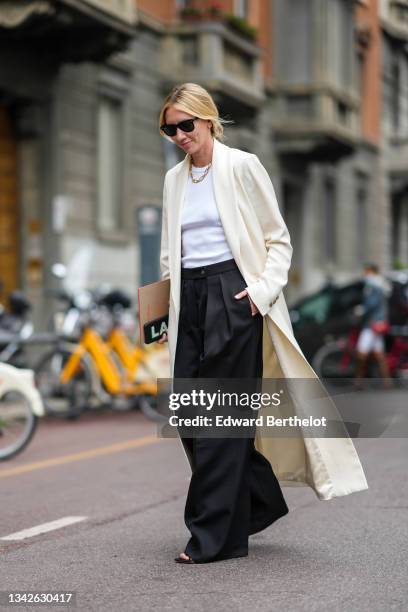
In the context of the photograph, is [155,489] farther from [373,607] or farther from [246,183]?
[373,607]

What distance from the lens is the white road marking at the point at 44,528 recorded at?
20.6ft

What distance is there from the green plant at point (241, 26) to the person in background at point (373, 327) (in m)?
6.02

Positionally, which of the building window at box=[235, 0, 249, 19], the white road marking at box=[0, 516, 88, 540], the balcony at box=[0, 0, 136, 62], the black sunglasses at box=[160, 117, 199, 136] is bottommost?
the white road marking at box=[0, 516, 88, 540]

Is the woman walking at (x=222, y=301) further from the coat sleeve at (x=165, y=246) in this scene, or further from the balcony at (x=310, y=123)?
the balcony at (x=310, y=123)

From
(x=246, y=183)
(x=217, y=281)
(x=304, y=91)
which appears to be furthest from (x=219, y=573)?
(x=304, y=91)

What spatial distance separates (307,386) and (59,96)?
1260cm

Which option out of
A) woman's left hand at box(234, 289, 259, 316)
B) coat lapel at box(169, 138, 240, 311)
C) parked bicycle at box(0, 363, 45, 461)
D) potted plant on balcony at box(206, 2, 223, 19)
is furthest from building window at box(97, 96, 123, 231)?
woman's left hand at box(234, 289, 259, 316)

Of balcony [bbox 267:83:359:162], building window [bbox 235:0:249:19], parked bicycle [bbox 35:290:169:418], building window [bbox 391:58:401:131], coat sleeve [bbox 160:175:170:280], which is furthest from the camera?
building window [bbox 391:58:401:131]

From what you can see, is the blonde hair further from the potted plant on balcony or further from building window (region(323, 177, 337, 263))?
building window (region(323, 177, 337, 263))

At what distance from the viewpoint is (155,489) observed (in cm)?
800

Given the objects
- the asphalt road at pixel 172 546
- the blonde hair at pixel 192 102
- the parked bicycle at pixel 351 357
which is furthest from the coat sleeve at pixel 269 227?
the parked bicycle at pixel 351 357

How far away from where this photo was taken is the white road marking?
628 cm

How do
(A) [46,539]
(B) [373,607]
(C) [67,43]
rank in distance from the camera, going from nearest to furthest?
(B) [373,607]
(A) [46,539]
(C) [67,43]

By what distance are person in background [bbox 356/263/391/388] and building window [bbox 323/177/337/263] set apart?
1218cm
